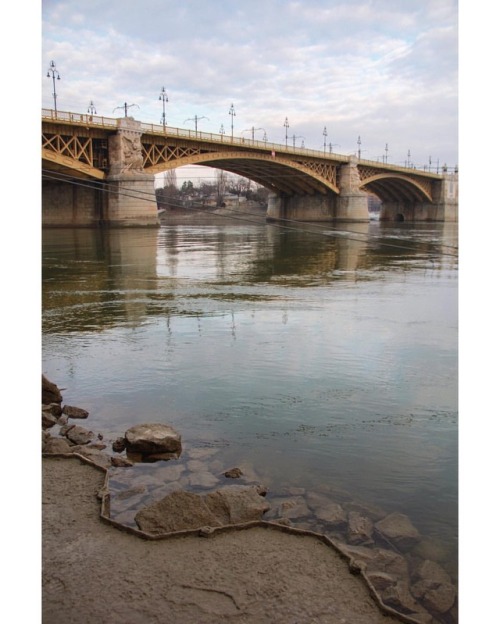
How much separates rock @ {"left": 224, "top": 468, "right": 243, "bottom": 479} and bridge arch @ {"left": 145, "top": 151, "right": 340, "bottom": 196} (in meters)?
36.5

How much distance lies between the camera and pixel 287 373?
7098 millimetres

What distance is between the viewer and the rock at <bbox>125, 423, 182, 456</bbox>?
4871 millimetres

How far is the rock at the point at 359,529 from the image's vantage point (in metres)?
3.63

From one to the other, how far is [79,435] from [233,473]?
1512 mm

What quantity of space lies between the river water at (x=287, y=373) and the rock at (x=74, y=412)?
3.1 inches

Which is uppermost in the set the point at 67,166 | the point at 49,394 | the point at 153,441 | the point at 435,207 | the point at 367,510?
the point at 435,207

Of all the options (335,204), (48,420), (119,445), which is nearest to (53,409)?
(48,420)

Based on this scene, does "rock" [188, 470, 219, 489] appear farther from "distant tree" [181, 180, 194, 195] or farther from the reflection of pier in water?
"distant tree" [181, 180, 194, 195]

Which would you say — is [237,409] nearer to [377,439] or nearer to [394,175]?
[377,439]

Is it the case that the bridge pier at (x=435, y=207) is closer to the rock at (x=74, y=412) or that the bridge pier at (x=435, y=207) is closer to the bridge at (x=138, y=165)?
the bridge at (x=138, y=165)

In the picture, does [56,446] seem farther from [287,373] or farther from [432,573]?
[287,373]

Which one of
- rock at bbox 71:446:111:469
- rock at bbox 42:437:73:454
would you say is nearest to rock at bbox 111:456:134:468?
rock at bbox 71:446:111:469

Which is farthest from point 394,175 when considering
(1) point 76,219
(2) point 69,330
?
(2) point 69,330
